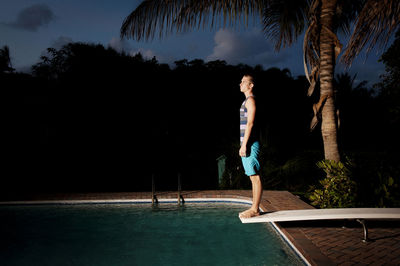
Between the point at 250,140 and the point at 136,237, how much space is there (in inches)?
124

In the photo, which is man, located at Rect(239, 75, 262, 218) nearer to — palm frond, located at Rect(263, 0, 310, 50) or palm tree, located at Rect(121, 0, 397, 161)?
palm tree, located at Rect(121, 0, 397, 161)

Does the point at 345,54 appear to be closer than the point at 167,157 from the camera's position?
Yes

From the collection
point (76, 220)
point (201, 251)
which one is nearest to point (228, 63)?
point (76, 220)

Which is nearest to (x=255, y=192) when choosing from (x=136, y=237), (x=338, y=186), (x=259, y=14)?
(x=338, y=186)

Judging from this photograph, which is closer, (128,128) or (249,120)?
(249,120)

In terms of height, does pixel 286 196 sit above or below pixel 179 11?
below

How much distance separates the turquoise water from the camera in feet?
14.8

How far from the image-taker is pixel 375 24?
477cm

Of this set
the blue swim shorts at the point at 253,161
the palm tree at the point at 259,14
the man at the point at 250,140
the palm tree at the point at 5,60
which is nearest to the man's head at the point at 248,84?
the man at the point at 250,140

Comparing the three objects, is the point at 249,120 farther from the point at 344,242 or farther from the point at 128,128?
the point at 128,128

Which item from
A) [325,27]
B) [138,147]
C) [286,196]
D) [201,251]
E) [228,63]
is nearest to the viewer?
[201,251]

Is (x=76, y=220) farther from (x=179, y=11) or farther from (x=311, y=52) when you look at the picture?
(x=311, y=52)

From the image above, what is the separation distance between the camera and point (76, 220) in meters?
6.84

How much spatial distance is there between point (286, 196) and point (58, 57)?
1304 centimetres
